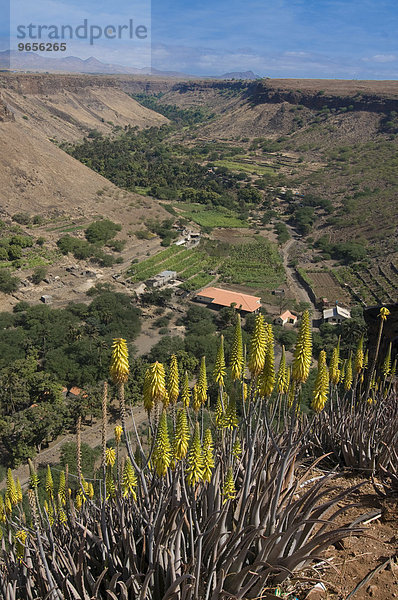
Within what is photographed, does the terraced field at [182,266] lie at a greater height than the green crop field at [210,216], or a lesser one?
lesser

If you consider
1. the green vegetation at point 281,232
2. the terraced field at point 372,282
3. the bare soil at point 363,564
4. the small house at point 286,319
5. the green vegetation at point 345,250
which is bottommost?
the small house at point 286,319

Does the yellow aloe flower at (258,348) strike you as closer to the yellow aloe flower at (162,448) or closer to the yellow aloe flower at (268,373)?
the yellow aloe flower at (268,373)

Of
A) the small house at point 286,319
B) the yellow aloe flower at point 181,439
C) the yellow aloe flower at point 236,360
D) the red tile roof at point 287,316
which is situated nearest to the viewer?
the yellow aloe flower at point 181,439

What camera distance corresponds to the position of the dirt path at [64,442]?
70.0ft

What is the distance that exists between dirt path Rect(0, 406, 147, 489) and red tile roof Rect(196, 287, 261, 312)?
16459 mm

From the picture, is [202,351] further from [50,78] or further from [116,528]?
[50,78]

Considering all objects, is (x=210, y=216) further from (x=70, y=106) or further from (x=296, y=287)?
(x=70, y=106)

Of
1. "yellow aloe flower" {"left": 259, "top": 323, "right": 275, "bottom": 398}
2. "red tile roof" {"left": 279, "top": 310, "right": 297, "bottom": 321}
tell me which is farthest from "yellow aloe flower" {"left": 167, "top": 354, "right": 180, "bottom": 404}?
"red tile roof" {"left": 279, "top": 310, "right": 297, "bottom": 321}

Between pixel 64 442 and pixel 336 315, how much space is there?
25.4 metres

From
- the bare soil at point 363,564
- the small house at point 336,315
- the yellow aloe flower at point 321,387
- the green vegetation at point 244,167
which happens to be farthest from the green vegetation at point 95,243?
the green vegetation at point 244,167

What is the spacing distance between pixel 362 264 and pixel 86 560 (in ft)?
165

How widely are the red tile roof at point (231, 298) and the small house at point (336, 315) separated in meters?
5.95

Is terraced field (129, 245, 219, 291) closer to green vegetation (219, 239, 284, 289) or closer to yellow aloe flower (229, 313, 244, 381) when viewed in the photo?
green vegetation (219, 239, 284, 289)

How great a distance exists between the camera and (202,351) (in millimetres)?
31703
